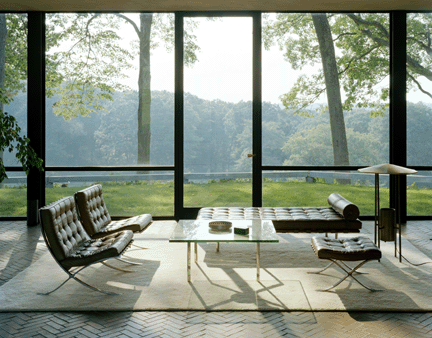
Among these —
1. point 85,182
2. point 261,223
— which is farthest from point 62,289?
point 85,182

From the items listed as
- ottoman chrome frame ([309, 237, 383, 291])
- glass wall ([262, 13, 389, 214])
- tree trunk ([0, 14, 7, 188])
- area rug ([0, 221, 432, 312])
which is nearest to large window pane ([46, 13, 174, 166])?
tree trunk ([0, 14, 7, 188])

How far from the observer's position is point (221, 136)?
7.96 metres

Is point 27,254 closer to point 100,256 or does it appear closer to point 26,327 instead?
point 100,256

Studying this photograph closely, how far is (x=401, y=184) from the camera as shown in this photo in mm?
7672

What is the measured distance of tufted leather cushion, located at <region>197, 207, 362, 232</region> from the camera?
18.0ft

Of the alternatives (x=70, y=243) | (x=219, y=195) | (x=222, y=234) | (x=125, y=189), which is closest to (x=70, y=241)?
(x=70, y=243)

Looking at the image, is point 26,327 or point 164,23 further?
point 164,23

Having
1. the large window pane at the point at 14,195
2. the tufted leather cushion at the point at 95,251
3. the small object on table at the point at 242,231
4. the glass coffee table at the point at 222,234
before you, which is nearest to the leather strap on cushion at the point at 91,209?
the tufted leather cushion at the point at 95,251

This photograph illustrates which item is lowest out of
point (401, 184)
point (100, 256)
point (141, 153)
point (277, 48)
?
point (100, 256)

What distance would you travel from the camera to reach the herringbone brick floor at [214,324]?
3266 millimetres

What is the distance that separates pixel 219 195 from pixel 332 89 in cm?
279

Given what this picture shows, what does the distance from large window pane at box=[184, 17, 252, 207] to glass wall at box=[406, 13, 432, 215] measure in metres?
2.84

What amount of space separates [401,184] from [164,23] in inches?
200

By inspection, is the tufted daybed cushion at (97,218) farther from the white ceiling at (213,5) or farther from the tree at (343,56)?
the tree at (343,56)
